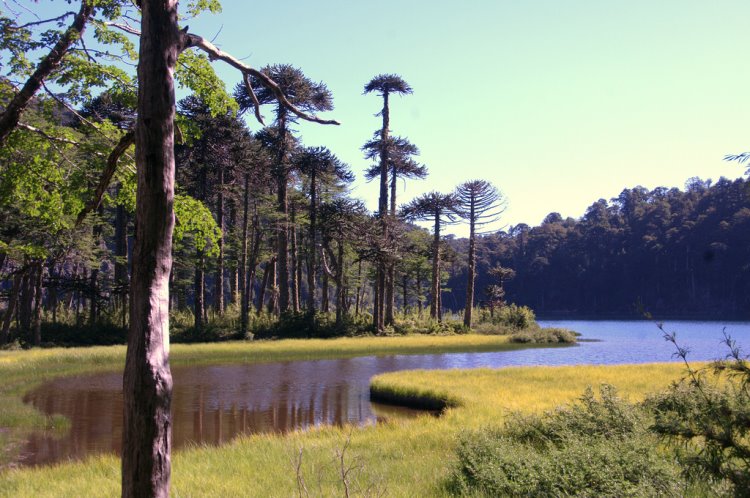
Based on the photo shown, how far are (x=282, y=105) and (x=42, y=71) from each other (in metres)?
29.5

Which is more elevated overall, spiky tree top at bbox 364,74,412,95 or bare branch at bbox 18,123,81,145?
spiky tree top at bbox 364,74,412,95

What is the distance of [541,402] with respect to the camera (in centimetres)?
1407

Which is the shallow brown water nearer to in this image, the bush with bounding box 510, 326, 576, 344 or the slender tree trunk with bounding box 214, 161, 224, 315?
the slender tree trunk with bounding box 214, 161, 224, 315

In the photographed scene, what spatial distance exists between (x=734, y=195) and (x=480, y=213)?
75524 millimetres

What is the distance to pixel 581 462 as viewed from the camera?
255 inches

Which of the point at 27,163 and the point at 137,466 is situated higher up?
the point at 27,163

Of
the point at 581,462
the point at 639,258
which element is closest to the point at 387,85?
the point at 581,462

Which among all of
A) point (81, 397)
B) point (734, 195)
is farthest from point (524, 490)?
point (734, 195)

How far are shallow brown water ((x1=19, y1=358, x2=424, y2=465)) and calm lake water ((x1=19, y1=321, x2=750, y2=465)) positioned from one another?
2cm

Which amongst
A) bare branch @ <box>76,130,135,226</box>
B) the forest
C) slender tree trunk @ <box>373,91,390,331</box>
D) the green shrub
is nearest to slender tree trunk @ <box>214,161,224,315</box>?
the forest

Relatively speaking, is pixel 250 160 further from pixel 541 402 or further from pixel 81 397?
pixel 541 402

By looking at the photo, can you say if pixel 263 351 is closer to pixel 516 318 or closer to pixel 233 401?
pixel 233 401

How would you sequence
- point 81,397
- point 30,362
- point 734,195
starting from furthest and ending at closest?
point 734,195
point 30,362
point 81,397

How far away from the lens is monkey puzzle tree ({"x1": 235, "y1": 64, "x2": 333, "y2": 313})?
3678 cm
